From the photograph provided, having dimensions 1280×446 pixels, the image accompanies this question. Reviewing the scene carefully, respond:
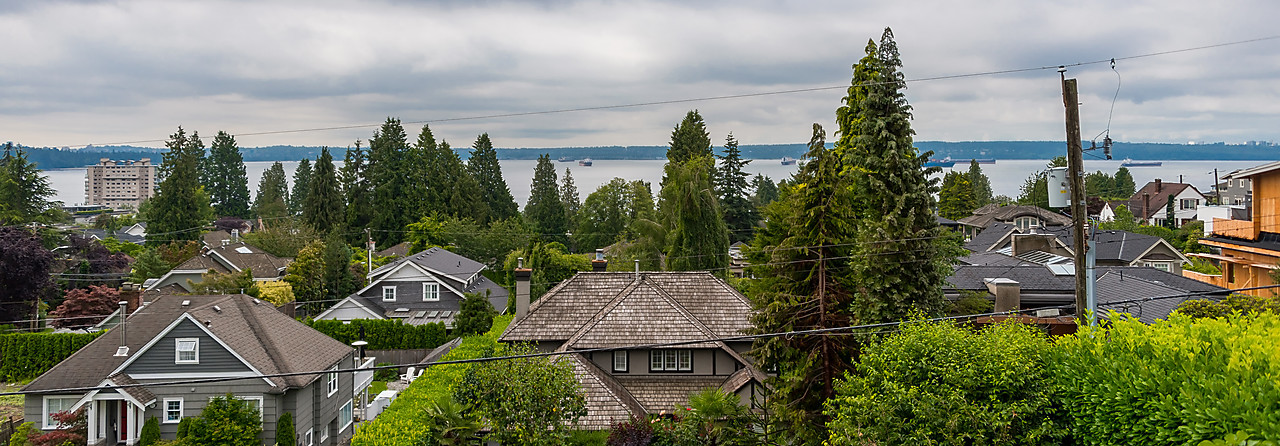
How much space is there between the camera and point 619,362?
2745cm

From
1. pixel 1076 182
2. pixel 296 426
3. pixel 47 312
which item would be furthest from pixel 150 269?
pixel 1076 182

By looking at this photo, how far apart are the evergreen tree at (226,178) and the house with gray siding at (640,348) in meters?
125

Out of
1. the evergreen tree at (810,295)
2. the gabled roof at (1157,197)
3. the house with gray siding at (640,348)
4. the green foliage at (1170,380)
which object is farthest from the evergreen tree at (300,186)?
the green foliage at (1170,380)

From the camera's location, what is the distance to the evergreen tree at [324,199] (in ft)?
309

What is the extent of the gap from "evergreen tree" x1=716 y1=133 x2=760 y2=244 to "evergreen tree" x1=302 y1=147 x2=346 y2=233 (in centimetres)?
4349

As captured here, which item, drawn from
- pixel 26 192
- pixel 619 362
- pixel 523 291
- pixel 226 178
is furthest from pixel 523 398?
pixel 226 178

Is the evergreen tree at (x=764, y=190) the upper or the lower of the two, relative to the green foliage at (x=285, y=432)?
upper

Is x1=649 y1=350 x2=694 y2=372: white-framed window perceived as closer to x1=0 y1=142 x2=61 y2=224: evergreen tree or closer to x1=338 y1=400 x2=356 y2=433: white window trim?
x1=338 y1=400 x2=356 y2=433: white window trim

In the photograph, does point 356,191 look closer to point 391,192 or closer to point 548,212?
point 391,192

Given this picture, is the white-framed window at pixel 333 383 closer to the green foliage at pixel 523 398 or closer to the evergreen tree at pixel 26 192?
the green foliage at pixel 523 398

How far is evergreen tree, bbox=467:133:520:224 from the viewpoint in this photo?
356ft

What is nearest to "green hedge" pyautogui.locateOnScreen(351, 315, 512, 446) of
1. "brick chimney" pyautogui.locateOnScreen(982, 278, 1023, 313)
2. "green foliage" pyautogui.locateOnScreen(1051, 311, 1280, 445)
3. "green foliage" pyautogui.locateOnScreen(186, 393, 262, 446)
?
"green foliage" pyautogui.locateOnScreen(186, 393, 262, 446)

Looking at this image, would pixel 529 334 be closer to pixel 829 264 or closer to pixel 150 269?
pixel 829 264

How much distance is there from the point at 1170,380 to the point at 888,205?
40.1 feet
